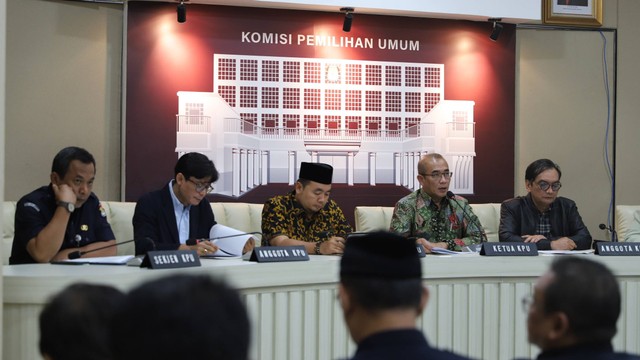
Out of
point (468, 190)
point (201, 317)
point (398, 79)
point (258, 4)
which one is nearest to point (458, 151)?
point (468, 190)

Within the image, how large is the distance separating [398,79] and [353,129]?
0.43 meters

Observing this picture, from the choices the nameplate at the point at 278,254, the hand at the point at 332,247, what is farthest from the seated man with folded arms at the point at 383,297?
the hand at the point at 332,247

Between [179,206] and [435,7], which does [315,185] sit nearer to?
[179,206]

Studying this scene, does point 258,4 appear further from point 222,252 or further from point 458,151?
point 222,252

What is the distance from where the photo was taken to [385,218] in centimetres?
458

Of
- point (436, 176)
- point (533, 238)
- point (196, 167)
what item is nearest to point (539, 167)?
point (533, 238)

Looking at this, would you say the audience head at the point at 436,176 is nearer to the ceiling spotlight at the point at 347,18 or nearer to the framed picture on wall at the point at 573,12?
the ceiling spotlight at the point at 347,18

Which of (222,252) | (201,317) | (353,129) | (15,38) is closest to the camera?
(201,317)

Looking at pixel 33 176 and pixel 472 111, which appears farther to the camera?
pixel 472 111

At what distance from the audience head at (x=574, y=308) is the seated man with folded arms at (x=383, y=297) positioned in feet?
0.70

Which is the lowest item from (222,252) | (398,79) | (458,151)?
(222,252)

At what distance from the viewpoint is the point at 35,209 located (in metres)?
3.29

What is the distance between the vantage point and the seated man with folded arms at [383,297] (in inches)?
54.7

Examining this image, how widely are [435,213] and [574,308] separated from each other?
2.86m
